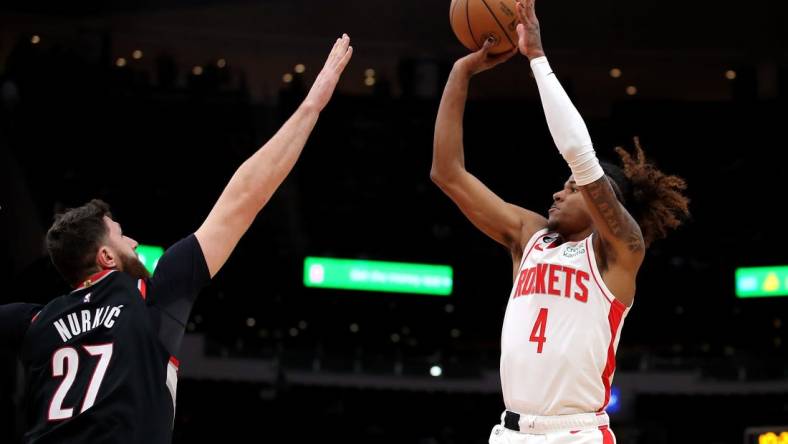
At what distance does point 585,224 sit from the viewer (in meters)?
3.95

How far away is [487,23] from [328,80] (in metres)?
1.21

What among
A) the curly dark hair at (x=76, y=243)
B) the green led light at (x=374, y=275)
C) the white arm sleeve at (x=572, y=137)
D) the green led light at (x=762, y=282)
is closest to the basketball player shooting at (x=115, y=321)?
the curly dark hair at (x=76, y=243)

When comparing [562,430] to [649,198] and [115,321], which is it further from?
[115,321]

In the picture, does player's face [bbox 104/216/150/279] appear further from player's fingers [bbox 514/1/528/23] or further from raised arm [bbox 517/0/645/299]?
player's fingers [bbox 514/1/528/23]

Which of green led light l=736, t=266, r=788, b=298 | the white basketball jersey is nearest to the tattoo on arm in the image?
the white basketball jersey

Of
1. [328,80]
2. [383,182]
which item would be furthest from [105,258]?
[383,182]

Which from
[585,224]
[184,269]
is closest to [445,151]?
[585,224]

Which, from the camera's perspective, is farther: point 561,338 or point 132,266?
point 561,338

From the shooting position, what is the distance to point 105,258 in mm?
2998

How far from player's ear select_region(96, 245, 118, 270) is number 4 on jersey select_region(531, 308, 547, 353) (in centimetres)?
154

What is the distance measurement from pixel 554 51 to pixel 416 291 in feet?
12.6

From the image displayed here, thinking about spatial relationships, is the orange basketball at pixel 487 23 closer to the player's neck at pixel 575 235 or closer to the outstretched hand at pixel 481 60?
the outstretched hand at pixel 481 60

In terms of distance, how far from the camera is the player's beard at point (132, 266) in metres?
3.04

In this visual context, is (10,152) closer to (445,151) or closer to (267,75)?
(267,75)
